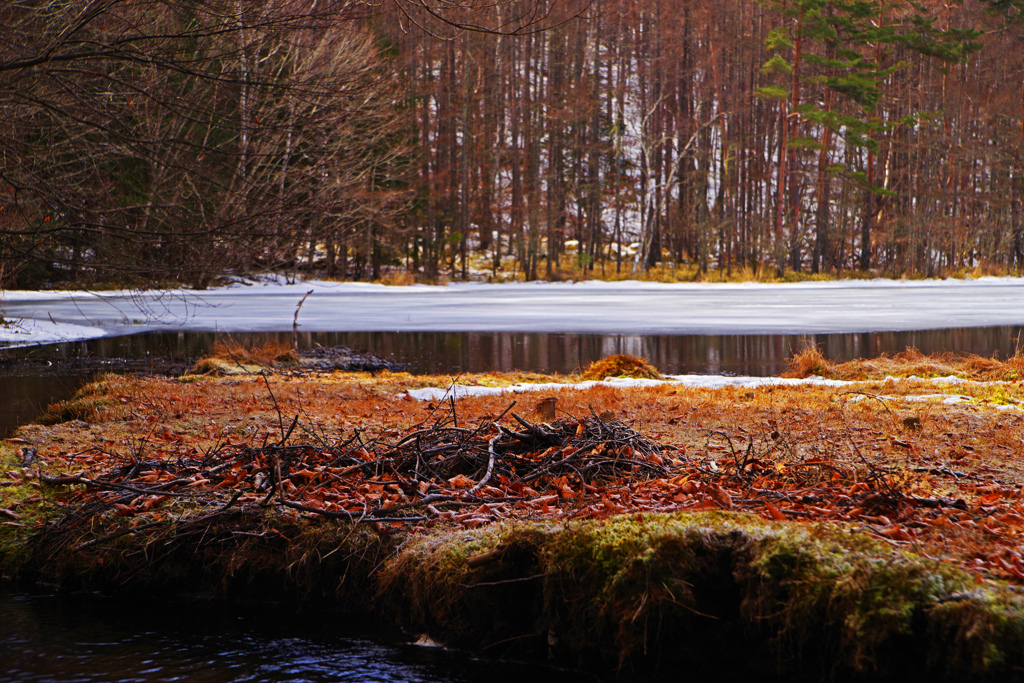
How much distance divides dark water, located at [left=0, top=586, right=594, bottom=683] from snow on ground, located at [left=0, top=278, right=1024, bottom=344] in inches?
579

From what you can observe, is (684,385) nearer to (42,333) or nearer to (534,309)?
(42,333)

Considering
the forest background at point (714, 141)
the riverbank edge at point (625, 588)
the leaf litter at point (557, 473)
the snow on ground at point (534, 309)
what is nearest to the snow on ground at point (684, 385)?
the leaf litter at point (557, 473)

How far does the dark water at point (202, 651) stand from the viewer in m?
3.30

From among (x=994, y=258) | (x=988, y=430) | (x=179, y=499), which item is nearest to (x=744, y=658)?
(x=179, y=499)

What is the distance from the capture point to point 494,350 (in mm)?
17922

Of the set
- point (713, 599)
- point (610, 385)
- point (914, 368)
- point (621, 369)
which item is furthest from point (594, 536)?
point (914, 368)

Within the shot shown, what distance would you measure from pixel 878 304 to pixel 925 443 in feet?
79.7

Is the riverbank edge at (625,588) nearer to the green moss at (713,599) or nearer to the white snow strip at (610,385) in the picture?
the green moss at (713,599)

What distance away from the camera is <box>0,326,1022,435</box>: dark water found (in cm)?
1341

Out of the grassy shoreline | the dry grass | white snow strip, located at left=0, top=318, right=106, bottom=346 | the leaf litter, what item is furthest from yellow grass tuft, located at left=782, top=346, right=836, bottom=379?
white snow strip, located at left=0, top=318, right=106, bottom=346

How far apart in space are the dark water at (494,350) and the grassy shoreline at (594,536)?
20.5ft

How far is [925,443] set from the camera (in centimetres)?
550

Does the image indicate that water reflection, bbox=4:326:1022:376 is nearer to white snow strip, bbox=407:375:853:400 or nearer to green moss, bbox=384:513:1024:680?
white snow strip, bbox=407:375:853:400

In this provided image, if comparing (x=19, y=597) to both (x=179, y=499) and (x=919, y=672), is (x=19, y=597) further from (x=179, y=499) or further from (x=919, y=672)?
(x=919, y=672)
